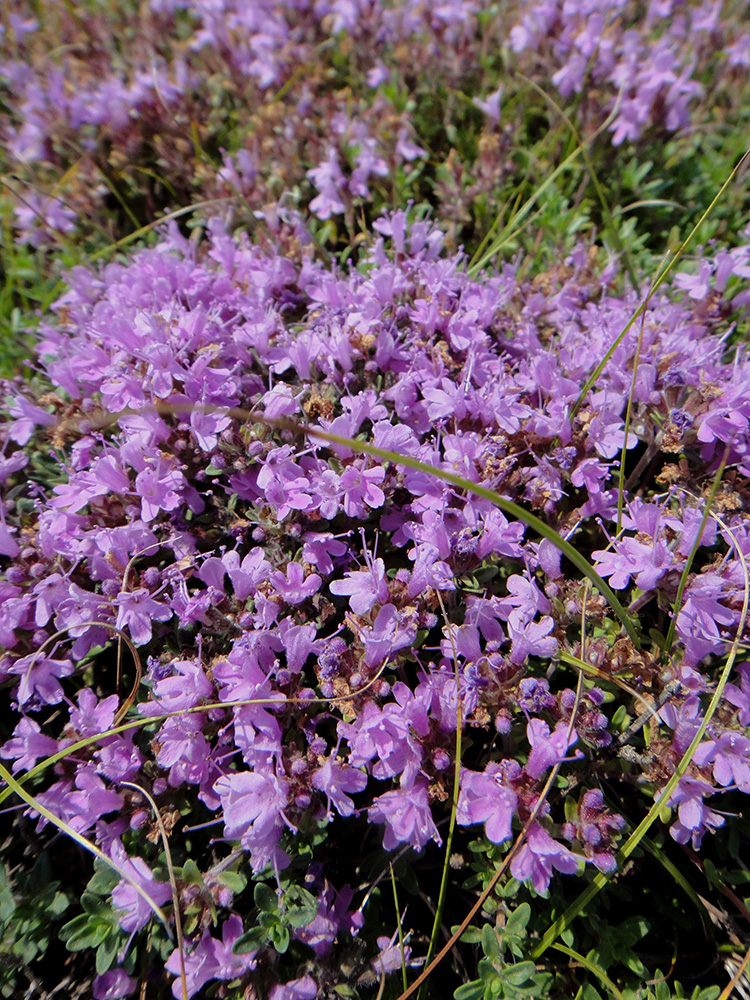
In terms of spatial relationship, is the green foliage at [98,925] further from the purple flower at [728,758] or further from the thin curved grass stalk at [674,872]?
the purple flower at [728,758]

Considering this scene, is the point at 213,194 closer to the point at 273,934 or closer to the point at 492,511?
the point at 492,511

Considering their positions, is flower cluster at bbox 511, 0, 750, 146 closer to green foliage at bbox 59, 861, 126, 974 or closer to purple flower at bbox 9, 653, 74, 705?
purple flower at bbox 9, 653, 74, 705

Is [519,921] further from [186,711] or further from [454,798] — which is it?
[186,711]

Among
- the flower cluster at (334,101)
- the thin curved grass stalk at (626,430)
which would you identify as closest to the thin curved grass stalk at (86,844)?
the thin curved grass stalk at (626,430)

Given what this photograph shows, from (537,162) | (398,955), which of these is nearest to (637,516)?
(398,955)

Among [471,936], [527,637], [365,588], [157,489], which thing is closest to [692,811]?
[527,637]

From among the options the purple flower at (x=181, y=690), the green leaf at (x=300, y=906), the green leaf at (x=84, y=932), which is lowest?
the green leaf at (x=84, y=932)
